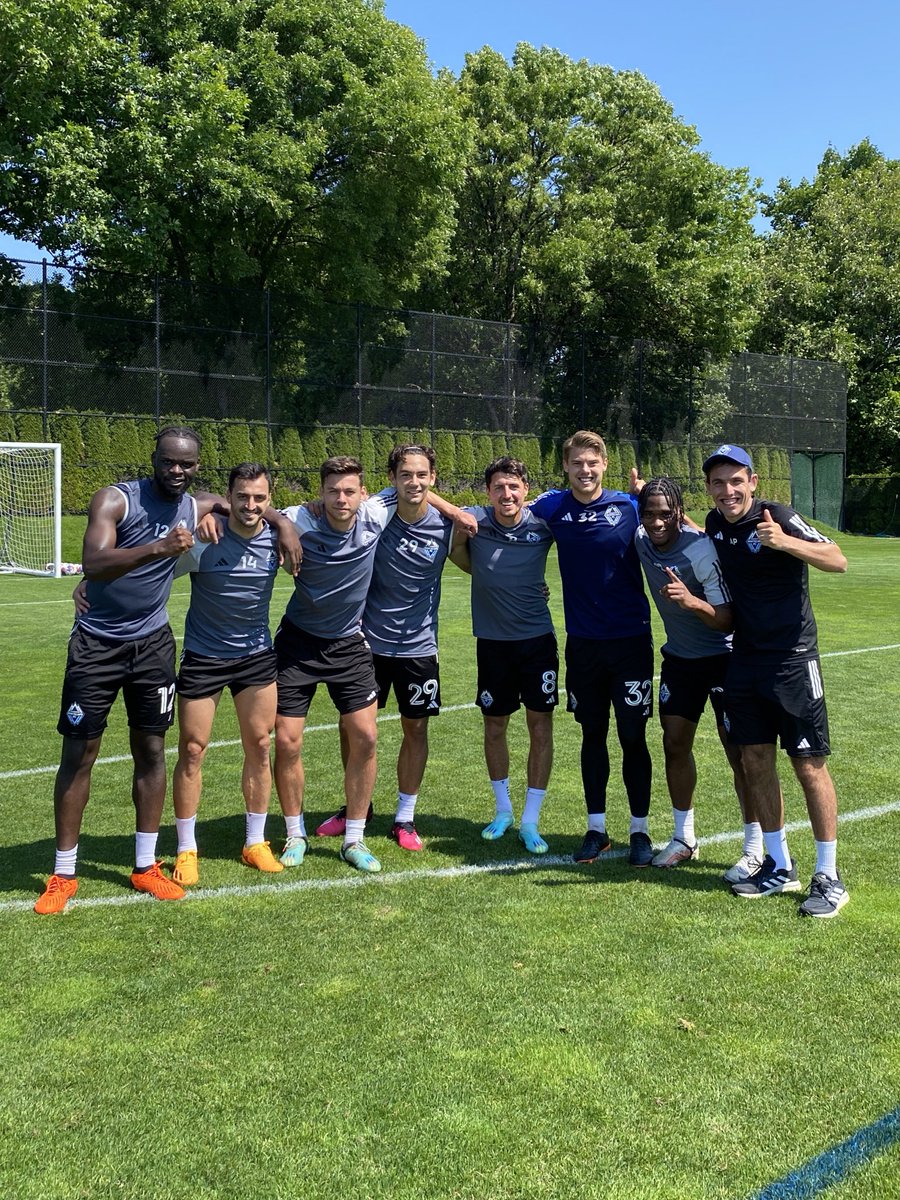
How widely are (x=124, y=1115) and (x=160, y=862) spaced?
2.24 meters

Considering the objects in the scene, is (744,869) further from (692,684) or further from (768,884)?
(692,684)

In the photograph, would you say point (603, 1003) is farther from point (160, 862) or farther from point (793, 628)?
point (160, 862)

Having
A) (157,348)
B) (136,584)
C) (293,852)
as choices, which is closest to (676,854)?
(293,852)

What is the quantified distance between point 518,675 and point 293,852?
1.56 m

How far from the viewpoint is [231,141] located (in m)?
24.1

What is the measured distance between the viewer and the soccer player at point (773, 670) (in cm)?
478

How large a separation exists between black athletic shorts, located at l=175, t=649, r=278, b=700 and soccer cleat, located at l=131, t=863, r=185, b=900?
85 centimetres

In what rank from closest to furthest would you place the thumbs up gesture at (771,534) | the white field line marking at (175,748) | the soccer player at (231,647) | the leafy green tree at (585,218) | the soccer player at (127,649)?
the thumbs up gesture at (771,534) → the soccer player at (127,649) → the soccer player at (231,647) → the white field line marking at (175,748) → the leafy green tree at (585,218)

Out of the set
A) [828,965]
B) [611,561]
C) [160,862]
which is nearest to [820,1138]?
[828,965]

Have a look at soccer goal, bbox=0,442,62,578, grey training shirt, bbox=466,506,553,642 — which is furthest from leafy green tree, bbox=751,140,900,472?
grey training shirt, bbox=466,506,553,642

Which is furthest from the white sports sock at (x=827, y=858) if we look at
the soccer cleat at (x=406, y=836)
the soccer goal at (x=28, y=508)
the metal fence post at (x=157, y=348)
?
the metal fence post at (x=157, y=348)

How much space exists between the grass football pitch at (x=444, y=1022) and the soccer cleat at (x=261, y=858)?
3.8 inches

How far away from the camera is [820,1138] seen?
3.04 metres

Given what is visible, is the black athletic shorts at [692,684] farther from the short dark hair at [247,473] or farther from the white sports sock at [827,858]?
the short dark hair at [247,473]
